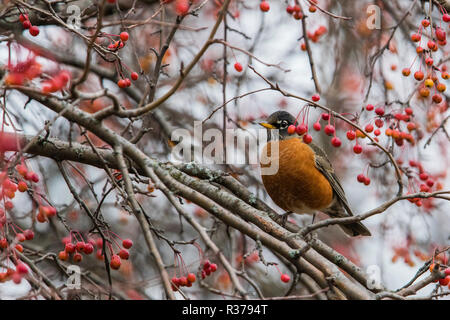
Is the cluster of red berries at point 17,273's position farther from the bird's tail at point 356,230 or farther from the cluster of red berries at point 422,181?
the bird's tail at point 356,230

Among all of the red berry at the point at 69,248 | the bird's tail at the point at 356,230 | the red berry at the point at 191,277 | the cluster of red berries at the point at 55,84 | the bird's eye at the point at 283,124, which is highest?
the bird's eye at the point at 283,124

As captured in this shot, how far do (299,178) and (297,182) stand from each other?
0.04 meters

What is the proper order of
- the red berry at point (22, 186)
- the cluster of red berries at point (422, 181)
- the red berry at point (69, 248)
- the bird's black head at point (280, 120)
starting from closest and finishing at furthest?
the red berry at point (22, 186), the red berry at point (69, 248), the cluster of red berries at point (422, 181), the bird's black head at point (280, 120)

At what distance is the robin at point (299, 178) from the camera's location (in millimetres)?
4629

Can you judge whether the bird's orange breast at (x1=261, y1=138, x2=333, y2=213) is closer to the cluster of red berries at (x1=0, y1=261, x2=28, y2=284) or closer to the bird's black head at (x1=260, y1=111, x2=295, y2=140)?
the bird's black head at (x1=260, y1=111, x2=295, y2=140)

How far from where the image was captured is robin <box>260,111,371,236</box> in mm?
4629

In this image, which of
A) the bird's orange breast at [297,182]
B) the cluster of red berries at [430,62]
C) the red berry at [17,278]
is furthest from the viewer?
the bird's orange breast at [297,182]

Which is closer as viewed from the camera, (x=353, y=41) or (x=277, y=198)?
(x=277, y=198)

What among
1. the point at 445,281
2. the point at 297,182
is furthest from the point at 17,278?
the point at 297,182

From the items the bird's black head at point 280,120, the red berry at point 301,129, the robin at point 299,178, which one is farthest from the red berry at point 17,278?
the bird's black head at point 280,120
